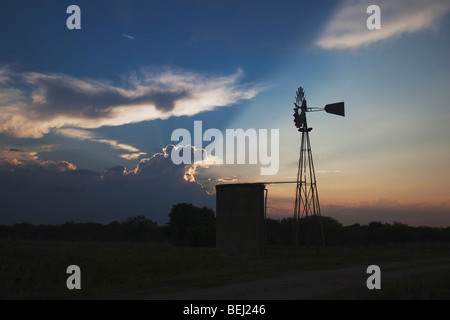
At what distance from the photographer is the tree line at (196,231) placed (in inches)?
1948

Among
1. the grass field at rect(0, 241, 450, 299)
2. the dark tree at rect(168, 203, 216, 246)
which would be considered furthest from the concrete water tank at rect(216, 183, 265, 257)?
the dark tree at rect(168, 203, 216, 246)

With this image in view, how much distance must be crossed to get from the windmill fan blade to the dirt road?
487 inches

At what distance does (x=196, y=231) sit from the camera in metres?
48.3

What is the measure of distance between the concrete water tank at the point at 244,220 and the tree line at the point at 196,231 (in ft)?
39.3

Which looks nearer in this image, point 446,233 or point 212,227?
point 212,227

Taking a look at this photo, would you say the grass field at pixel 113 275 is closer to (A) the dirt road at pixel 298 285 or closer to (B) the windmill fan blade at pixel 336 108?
Result: (A) the dirt road at pixel 298 285

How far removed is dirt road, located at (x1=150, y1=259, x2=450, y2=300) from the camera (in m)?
12.0

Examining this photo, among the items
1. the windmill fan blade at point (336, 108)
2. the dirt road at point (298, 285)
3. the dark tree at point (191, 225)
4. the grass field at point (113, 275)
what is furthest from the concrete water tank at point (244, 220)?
the dark tree at point (191, 225)

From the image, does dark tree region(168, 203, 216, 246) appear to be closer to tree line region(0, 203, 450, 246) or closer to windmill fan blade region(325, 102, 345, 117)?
tree line region(0, 203, 450, 246)

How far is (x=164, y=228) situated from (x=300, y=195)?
1110 inches
